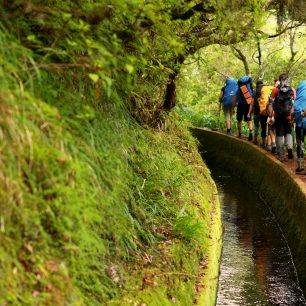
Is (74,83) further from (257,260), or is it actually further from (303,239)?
(257,260)

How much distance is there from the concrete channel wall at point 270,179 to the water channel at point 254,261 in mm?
214

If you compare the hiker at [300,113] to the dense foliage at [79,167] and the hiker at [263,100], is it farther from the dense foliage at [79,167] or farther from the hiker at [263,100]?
the dense foliage at [79,167]

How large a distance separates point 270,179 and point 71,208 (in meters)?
10.7

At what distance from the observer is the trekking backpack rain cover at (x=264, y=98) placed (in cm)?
1432

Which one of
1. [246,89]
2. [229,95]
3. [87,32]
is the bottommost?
[87,32]

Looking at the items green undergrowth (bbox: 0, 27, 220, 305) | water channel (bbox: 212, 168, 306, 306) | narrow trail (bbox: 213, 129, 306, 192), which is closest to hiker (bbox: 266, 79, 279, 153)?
narrow trail (bbox: 213, 129, 306, 192)

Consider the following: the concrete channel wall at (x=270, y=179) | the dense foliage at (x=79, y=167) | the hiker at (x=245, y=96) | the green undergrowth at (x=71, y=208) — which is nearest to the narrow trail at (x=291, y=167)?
the concrete channel wall at (x=270, y=179)

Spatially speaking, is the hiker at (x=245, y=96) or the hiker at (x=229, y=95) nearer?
the hiker at (x=245, y=96)

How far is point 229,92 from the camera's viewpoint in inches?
739

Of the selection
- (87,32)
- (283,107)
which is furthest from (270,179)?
(87,32)

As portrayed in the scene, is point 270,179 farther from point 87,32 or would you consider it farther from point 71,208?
point 71,208

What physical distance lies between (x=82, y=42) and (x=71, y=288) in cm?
181

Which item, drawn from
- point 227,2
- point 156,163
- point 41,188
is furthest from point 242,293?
point 41,188

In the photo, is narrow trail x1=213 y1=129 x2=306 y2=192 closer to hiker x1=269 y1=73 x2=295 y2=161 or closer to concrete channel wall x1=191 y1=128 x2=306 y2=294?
concrete channel wall x1=191 y1=128 x2=306 y2=294
